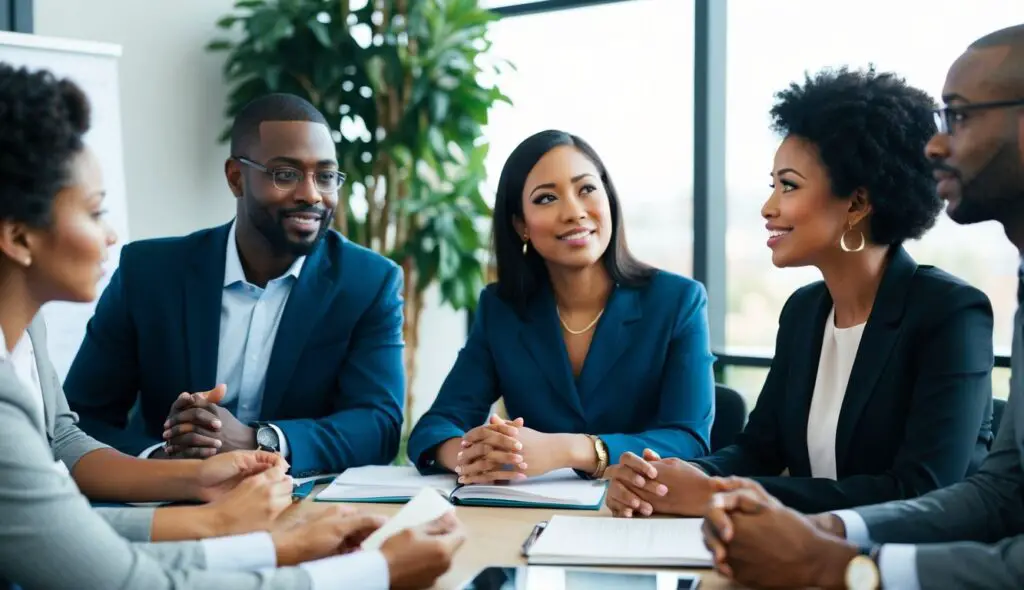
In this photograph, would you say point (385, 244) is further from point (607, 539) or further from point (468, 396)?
point (607, 539)

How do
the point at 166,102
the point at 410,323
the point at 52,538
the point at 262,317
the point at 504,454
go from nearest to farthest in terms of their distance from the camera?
1. the point at 52,538
2. the point at 504,454
3. the point at 262,317
4. the point at 166,102
5. the point at 410,323

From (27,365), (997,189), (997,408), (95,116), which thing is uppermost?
(95,116)

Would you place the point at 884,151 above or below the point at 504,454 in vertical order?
above

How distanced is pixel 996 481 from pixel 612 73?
3.59 meters

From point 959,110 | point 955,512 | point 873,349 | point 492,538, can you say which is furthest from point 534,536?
point 959,110

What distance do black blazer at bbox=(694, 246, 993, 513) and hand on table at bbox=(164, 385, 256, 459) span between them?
3.46 feet

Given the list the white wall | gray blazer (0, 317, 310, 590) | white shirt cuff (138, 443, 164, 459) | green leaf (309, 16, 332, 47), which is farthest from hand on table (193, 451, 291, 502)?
green leaf (309, 16, 332, 47)

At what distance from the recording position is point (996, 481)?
1.74 m

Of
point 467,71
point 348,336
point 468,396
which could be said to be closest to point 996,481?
point 468,396

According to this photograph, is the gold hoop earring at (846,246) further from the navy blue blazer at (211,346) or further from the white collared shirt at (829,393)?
the navy blue blazer at (211,346)

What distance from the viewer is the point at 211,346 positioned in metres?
2.58

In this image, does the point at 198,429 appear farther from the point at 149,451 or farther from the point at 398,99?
the point at 398,99

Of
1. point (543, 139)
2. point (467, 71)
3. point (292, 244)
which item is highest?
Answer: point (467, 71)

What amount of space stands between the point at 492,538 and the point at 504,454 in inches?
14.6
